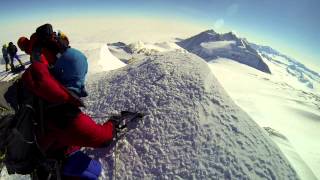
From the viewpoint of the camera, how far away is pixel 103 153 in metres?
5.00

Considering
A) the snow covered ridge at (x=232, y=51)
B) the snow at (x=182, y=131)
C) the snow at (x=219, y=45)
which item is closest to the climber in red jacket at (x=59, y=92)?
the snow at (x=182, y=131)

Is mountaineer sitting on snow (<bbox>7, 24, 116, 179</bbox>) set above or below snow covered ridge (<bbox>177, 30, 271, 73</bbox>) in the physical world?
above

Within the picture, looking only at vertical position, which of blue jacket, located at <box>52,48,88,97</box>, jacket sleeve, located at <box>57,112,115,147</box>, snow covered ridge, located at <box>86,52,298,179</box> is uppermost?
blue jacket, located at <box>52,48,88,97</box>

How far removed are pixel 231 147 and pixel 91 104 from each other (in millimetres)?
3290

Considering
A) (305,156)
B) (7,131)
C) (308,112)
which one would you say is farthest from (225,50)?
(7,131)

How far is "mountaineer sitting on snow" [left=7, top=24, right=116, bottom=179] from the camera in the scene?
8.81ft

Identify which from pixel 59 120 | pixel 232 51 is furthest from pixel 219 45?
pixel 59 120

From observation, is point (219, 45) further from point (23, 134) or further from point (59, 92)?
point (59, 92)

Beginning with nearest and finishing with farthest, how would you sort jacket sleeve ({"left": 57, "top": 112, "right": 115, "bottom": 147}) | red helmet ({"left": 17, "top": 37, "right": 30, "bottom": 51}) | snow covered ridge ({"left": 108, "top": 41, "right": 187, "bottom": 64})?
jacket sleeve ({"left": 57, "top": 112, "right": 115, "bottom": 147}), red helmet ({"left": 17, "top": 37, "right": 30, "bottom": 51}), snow covered ridge ({"left": 108, "top": 41, "right": 187, "bottom": 64})

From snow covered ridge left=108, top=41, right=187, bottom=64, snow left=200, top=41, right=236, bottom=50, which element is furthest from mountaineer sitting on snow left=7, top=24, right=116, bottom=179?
snow left=200, top=41, right=236, bottom=50

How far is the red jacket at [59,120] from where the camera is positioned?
2641 mm

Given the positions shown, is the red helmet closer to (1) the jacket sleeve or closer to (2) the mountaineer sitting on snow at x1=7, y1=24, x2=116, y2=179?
(2) the mountaineer sitting on snow at x1=7, y1=24, x2=116, y2=179

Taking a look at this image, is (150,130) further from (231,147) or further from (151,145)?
(231,147)

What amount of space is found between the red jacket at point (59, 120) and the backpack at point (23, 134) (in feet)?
0.50
